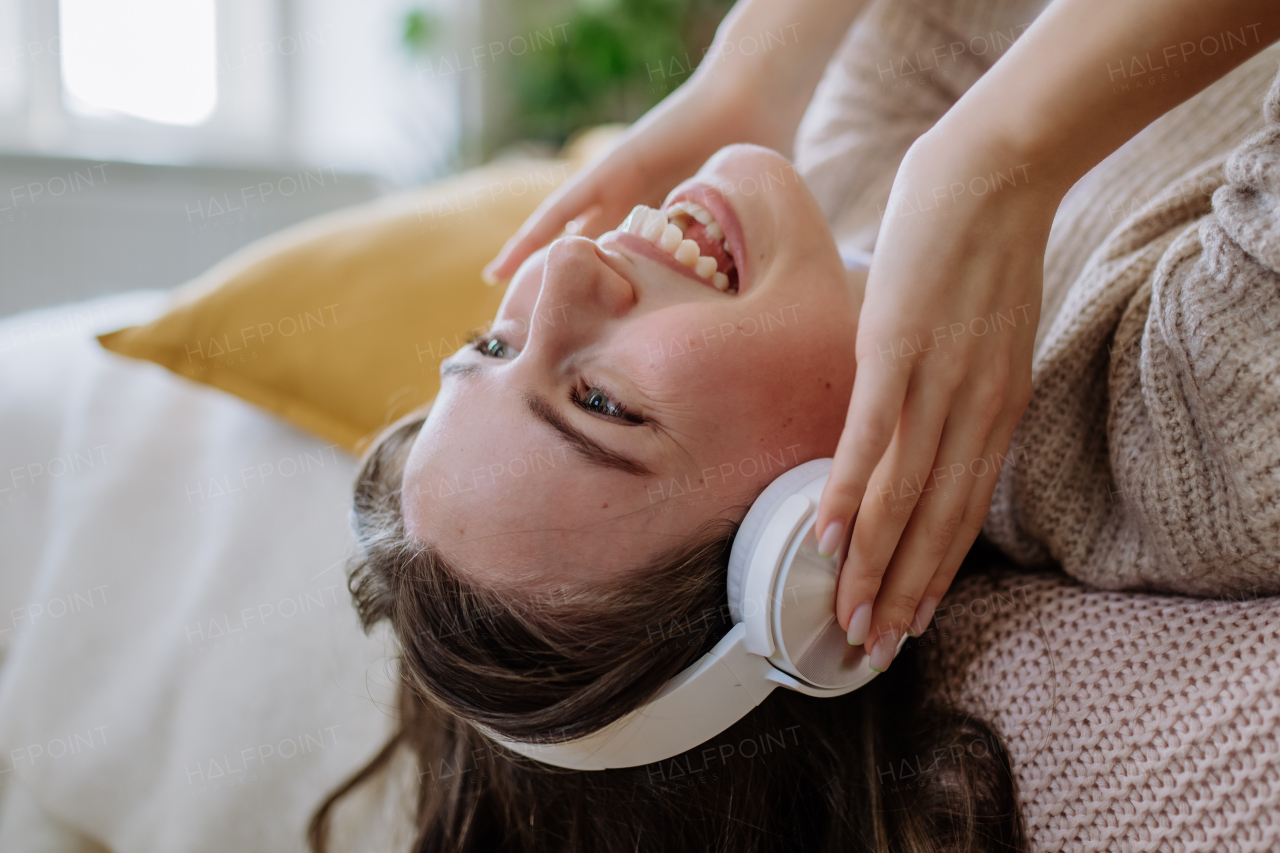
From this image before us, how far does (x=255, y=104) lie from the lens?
368 cm

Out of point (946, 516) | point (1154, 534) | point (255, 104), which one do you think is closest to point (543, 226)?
point (946, 516)

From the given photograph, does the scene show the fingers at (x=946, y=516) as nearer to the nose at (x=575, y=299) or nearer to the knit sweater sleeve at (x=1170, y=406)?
the knit sweater sleeve at (x=1170, y=406)

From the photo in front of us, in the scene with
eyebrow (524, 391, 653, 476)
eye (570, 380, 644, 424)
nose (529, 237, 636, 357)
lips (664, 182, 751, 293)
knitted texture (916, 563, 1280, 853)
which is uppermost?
lips (664, 182, 751, 293)

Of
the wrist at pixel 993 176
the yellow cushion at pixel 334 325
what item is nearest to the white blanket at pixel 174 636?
the yellow cushion at pixel 334 325

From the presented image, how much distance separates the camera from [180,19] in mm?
3367

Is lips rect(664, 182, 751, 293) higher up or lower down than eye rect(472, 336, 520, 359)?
higher up

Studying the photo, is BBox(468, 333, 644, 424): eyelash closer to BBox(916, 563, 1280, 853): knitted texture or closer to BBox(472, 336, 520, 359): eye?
BBox(472, 336, 520, 359): eye

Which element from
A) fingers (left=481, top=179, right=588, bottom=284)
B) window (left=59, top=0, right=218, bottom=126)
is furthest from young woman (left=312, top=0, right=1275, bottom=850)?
window (left=59, top=0, right=218, bottom=126)

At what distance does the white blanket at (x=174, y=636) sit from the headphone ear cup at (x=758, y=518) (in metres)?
0.55

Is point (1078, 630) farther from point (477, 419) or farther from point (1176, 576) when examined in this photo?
point (477, 419)

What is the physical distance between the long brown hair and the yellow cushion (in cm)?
28

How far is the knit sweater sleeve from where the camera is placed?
26.6 inches

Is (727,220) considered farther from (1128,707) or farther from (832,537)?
(1128,707)

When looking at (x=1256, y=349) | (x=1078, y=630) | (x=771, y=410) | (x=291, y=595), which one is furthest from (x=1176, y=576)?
(x=291, y=595)
